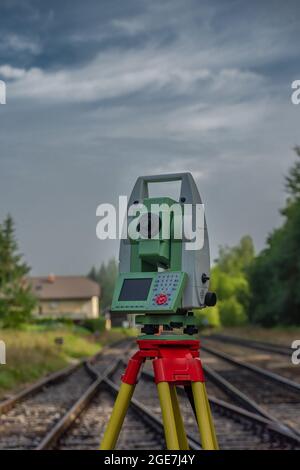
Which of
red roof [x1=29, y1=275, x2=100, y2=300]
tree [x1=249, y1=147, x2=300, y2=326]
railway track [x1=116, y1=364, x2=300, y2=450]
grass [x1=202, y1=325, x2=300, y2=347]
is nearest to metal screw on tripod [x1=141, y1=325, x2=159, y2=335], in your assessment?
railway track [x1=116, y1=364, x2=300, y2=450]

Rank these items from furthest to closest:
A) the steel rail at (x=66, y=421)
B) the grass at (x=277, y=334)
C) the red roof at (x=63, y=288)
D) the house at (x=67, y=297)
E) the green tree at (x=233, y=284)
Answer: the red roof at (x=63, y=288) → the house at (x=67, y=297) → the green tree at (x=233, y=284) → the grass at (x=277, y=334) → the steel rail at (x=66, y=421)

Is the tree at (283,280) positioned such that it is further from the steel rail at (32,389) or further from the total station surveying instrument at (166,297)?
the total station surveying instrument at (166,297)

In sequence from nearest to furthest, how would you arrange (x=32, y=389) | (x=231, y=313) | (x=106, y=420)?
1. (x=106, y=420)
2. (x=32, y=389)
3. (x=231, y=313)

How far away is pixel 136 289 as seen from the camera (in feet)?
10.2

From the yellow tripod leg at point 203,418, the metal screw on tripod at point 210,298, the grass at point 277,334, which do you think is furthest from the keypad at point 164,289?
the grass at point 277,334

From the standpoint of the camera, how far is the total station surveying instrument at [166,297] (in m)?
3.08

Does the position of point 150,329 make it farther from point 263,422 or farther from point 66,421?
point 66,421

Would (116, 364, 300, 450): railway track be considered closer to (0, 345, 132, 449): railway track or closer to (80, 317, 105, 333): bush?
(0, 345, 132, 449): railway track

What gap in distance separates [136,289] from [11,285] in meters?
54.8

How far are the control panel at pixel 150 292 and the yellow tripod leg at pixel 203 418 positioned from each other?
41cm

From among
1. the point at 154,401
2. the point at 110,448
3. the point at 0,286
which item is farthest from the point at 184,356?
the point at 0,286

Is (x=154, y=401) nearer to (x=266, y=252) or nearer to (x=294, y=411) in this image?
(x=294, y=411)

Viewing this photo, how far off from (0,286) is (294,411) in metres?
45.9

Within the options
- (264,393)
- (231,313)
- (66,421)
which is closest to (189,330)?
(66,421)
